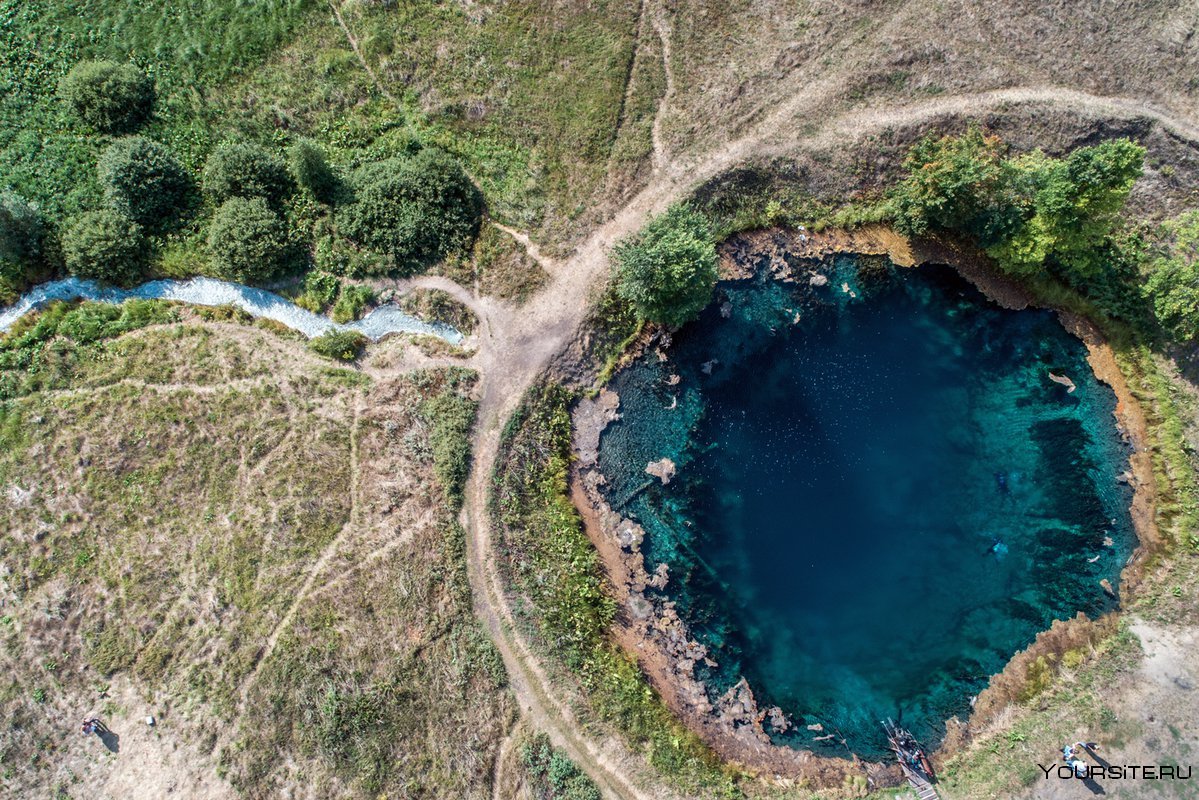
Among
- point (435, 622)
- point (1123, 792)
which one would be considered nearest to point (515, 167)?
point (435, 622)

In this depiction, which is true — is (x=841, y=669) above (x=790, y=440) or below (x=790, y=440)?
below

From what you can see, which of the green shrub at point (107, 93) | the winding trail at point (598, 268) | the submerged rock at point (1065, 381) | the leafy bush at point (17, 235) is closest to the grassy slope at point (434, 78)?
the green shrub at point (107, 93)

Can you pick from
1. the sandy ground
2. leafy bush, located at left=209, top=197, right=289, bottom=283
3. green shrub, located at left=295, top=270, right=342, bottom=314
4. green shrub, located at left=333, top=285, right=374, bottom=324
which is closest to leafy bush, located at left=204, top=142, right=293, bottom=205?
leafy bush, located at left=209, top=197, right=289, bottom=283

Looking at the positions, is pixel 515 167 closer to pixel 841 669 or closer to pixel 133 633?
pixel 133 633

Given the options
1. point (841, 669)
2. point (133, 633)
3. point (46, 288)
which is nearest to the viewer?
point (133, 633)

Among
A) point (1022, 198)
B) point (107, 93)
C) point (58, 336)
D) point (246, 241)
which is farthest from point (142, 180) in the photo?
point (1022, 198)

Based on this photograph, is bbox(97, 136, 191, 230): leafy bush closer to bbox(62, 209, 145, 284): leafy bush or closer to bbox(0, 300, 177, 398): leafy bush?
bbox(62, 209, 145, 284): leafy bush
